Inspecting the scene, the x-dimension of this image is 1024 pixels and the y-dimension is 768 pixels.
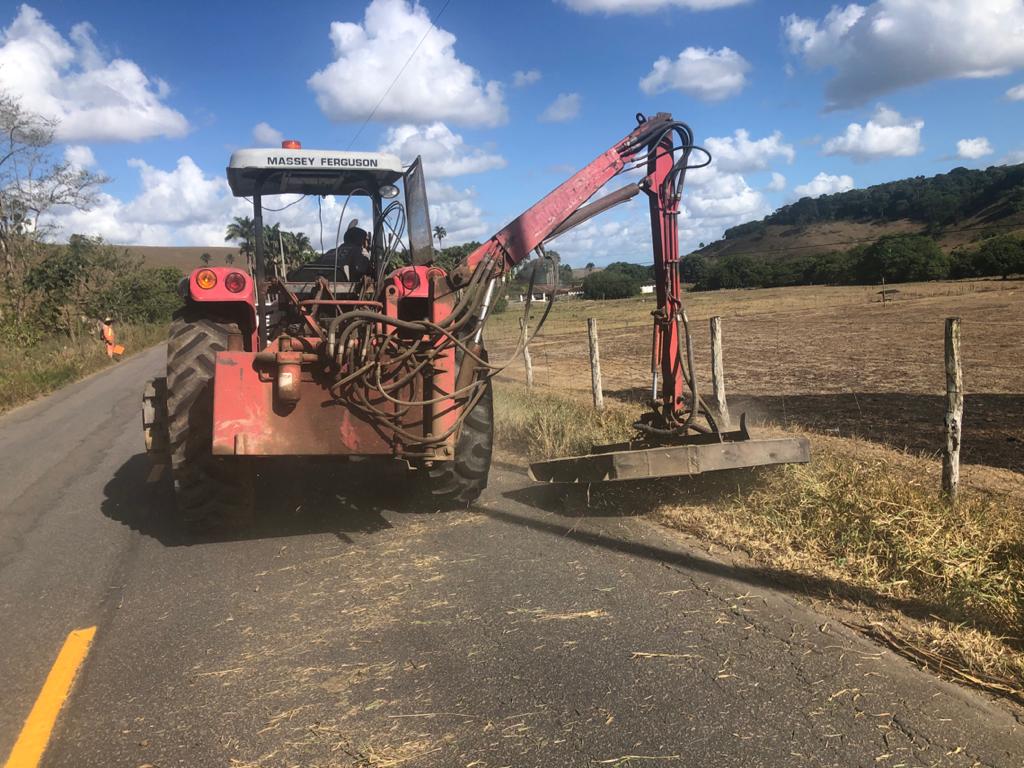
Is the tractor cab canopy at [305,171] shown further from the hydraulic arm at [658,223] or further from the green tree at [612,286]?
the green tree at [612,286]

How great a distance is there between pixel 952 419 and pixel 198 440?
5.01 metres

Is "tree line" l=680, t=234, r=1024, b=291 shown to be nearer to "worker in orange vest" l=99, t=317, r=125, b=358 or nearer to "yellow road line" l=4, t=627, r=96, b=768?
"worker in orange vest" l=99, t=317, r=125, b=358

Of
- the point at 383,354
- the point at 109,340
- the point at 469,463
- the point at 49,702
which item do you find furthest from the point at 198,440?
the point at 109,340

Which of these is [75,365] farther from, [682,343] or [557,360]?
[682,343]

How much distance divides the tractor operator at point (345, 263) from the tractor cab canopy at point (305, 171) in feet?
1.34

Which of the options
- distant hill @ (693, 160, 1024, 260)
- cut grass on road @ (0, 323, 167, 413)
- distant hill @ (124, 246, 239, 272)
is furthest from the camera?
distant hill @ (124, 246, 239, 272)

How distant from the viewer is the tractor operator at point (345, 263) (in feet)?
21.2

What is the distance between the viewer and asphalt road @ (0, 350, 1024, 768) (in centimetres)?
297

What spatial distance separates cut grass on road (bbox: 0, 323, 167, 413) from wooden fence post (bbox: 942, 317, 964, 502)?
15399mm

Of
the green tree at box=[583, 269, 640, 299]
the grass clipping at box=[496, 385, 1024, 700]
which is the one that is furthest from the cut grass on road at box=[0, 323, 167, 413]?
the green tree at box=[583, 269, 640, 299]

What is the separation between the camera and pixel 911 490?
17.3 ft

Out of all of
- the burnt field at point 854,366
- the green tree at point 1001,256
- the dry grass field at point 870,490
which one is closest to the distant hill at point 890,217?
the green tree at point 1001,256

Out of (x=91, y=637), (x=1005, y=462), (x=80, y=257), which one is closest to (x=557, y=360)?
(x=1005, y=462)

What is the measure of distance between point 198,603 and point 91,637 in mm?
561
